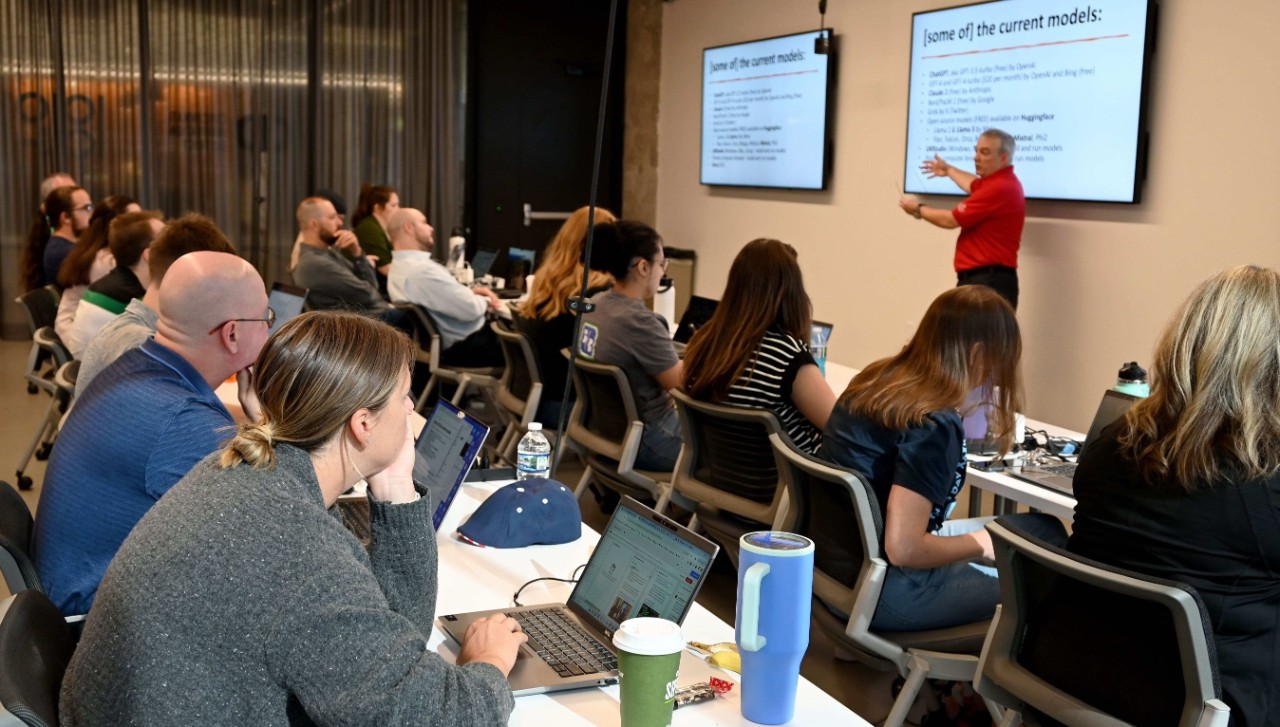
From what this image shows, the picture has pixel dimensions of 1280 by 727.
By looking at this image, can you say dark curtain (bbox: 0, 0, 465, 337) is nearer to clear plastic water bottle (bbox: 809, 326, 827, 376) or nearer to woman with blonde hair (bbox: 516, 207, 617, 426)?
woman with blonde hair (bbox: 516, 207, 617, 426)

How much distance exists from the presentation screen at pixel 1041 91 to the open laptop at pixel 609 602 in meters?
4.67

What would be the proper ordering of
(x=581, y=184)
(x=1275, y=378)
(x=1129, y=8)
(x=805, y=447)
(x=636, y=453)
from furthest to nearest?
(x=581, y=184) → (x=1129, y=8) → (x=636, y=453) → (x=805, y=447) → (x=1275, y=378)

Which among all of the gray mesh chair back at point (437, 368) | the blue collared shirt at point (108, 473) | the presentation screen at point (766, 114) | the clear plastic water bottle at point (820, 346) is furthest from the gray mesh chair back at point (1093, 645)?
the presentation screen at point (766, 114)

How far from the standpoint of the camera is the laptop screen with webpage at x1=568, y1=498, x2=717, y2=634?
170 cm

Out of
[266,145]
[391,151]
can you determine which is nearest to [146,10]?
[266,145]

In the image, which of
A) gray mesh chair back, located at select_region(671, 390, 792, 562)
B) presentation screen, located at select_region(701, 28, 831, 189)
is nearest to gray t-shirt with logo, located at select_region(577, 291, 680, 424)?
gray mesh chair back, located at select_region(671, 390, 792, 562)

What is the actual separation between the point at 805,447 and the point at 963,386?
97 centimetres

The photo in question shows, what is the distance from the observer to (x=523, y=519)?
2391mm

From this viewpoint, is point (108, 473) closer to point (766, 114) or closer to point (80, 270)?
point (80, 270)

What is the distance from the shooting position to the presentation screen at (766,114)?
816 cm

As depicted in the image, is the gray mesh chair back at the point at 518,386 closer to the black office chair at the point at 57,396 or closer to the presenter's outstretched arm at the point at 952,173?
the black office chair at the point at 57,396

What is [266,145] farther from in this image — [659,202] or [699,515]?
[699,515]

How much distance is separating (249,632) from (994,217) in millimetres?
5518

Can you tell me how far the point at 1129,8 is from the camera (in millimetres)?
5664
